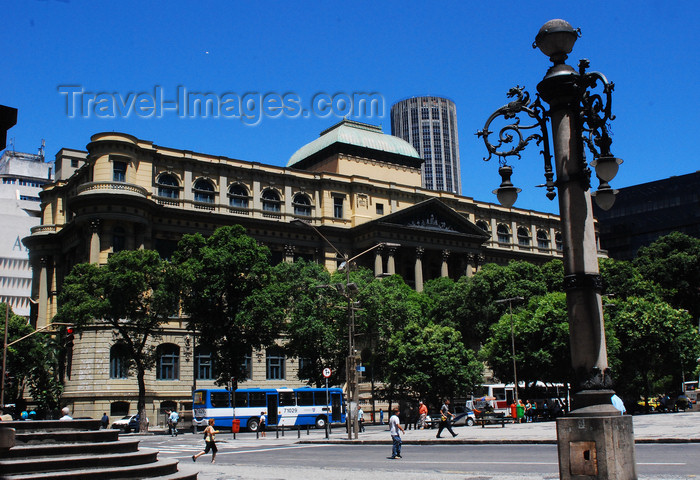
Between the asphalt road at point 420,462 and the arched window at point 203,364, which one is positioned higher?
the arched window at point 203,364

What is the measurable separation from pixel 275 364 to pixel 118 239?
18.5 m

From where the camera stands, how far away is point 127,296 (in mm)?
47781

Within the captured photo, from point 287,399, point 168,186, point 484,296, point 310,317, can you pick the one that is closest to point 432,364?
point 310,317

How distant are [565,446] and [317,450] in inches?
771

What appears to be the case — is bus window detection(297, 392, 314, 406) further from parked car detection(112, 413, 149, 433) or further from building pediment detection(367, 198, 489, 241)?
building pediment detection(367, 198, 489, 241)

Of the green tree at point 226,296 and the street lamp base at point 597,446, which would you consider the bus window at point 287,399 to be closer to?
the green tree at point 226,296

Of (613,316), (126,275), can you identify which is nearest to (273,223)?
(126,275)

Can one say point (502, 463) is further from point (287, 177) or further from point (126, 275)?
point (287, 177)

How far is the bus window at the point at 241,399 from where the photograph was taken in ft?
161

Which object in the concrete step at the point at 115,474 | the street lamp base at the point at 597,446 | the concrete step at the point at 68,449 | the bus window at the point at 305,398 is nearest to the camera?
the street lamp base at the point at 597,446

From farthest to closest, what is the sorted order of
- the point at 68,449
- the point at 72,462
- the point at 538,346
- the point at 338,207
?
the point at 338,207
the point at 538,346
the point at 68,449
the point at 72,462

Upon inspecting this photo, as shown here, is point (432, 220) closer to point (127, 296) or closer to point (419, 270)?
point (419, 270)

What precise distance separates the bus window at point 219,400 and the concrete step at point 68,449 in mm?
33708

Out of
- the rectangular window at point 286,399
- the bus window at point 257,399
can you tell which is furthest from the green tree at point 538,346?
the bus window at point 257,399
